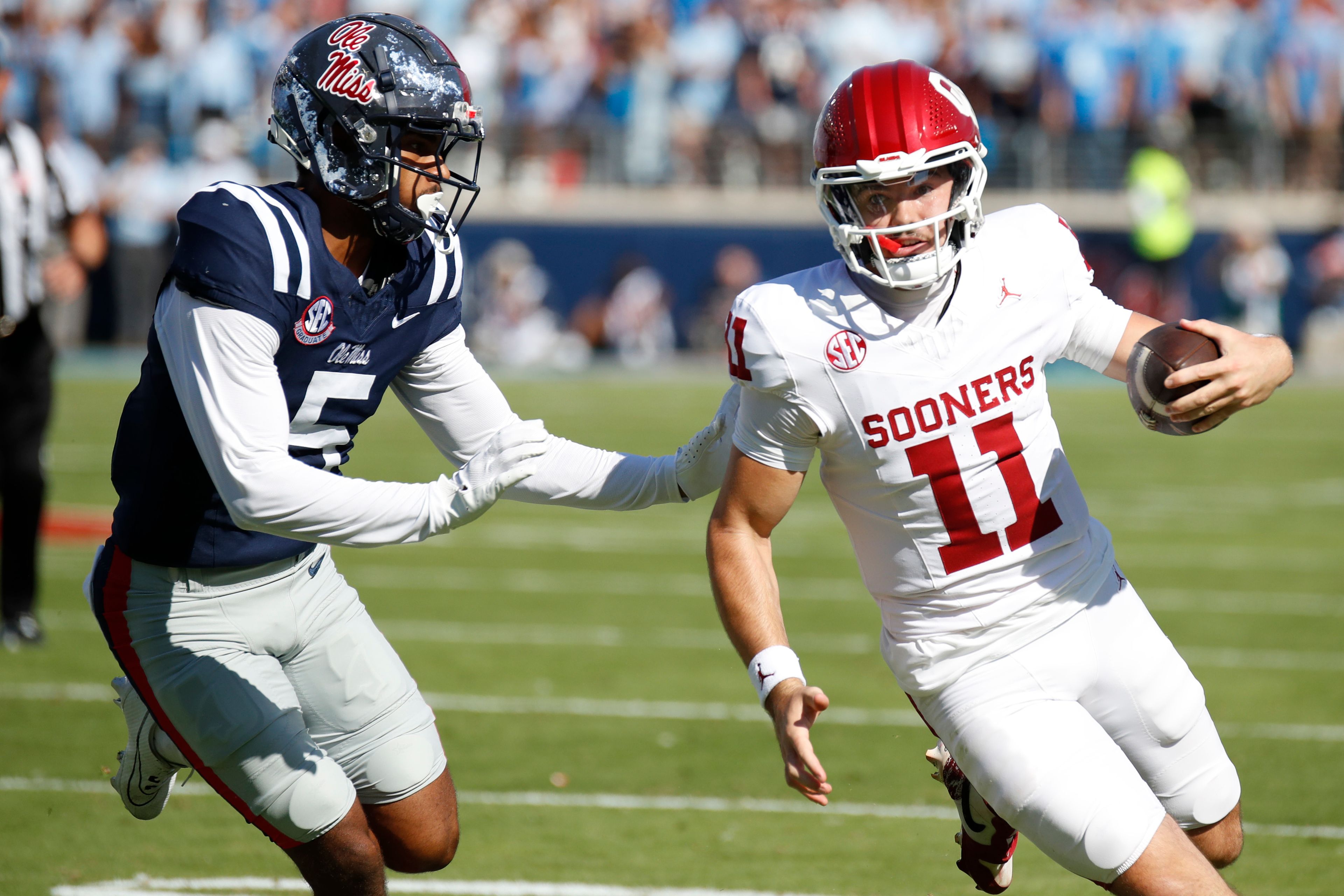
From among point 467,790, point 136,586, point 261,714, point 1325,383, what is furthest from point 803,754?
point 1325,383

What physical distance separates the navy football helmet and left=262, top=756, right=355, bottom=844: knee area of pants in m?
1.06

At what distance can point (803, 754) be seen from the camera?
9.00 feet

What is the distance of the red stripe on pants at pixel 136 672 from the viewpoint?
314 cm

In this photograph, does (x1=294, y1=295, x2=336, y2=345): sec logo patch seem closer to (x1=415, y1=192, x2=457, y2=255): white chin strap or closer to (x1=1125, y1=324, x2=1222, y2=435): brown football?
(x1=415, y1=192, x2=457, y2=255): white chin strap

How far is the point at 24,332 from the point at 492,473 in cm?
408

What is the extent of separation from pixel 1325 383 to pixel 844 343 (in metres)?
15.4

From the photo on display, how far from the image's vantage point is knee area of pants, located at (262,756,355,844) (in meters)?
3.06

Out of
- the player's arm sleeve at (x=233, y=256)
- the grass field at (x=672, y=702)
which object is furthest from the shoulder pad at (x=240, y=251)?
the grass field at (x=672, y=702)

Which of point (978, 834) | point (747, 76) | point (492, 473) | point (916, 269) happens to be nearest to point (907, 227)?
point (916, 269)

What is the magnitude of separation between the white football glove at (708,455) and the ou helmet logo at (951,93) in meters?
0.76

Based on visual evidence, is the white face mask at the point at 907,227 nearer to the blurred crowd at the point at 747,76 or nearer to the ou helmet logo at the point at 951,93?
the ou helmet logo at the point at 951,93

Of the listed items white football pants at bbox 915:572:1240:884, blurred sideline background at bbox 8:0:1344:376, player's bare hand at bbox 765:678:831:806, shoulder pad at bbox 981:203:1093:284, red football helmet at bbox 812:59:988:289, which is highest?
red football helmet at bbox 812:59:988:289

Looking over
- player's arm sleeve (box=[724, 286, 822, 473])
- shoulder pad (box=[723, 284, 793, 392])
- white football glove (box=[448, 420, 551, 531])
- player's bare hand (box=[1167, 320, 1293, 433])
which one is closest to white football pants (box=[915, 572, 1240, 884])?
player's bare hand (box=[1167, 320, 1293, 433])

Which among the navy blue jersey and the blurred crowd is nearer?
the navy blue jersey
